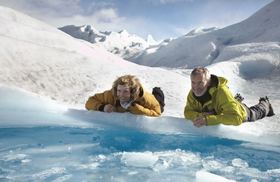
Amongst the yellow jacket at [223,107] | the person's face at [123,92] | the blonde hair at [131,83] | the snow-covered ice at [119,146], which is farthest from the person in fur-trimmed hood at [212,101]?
the person's face at [123,92]

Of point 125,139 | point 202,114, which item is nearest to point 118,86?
point 125,139

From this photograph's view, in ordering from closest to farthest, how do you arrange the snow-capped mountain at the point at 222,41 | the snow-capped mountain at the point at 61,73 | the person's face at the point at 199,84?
the person's face at the point at 199,84, the snow-capped mountain at the point at 61,73, the snow-capped mountain at the point at 222,41

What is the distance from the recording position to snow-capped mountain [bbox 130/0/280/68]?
22.6 m

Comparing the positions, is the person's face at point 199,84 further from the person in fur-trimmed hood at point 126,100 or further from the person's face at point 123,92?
the person's face at point 123,92

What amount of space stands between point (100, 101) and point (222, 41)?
76.6ft

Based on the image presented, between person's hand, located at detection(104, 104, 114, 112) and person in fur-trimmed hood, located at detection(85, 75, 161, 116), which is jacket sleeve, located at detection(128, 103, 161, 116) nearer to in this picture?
person in fur-trimmed hood, located at detection(85, 75, 161, 116)

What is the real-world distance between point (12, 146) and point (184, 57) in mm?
25305

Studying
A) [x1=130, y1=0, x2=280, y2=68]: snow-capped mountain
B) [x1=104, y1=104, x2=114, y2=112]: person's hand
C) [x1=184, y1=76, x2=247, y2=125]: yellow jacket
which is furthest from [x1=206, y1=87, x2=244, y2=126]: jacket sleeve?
[x1=130, y1=0, x2=280, y2=68]: snow-capped mountain

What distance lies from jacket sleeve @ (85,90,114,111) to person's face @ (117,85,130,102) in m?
0.30

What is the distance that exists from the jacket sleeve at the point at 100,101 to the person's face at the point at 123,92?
11.6 inches

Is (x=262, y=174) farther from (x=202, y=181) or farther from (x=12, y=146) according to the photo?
(x=12, y=146)

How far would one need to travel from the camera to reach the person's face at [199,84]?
197 inches

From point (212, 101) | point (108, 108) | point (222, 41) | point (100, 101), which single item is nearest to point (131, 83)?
point (108, 108)

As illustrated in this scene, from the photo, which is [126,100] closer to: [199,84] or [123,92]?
[123,92]
